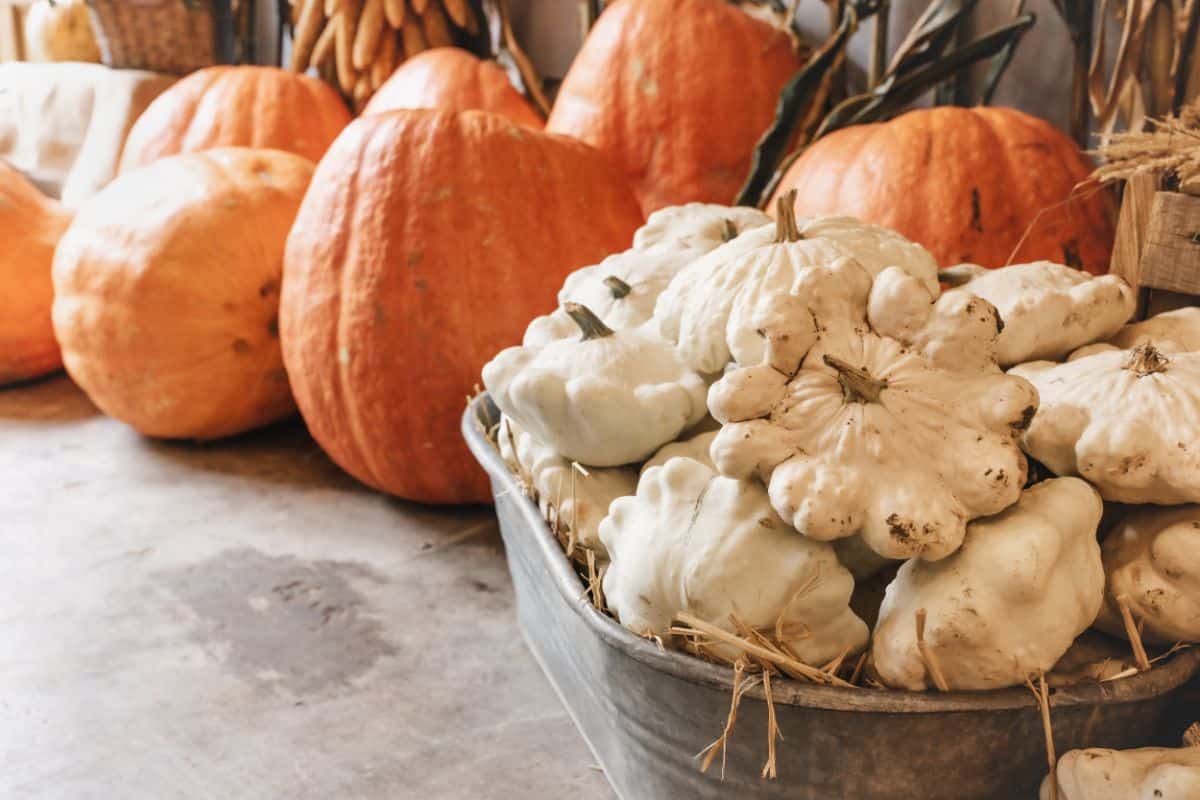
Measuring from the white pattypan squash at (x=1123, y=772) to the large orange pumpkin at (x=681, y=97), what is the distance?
57.3 inches

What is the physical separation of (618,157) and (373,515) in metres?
0.84

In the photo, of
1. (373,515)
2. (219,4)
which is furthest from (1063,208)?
(219,4)

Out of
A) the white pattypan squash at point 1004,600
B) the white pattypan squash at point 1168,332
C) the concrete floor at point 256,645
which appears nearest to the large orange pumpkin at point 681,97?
the concrete floor at point 256,645

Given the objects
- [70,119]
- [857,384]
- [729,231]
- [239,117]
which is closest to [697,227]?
[729,231]

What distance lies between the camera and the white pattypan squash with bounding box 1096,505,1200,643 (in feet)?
2.71

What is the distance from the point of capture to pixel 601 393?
3.23 ft

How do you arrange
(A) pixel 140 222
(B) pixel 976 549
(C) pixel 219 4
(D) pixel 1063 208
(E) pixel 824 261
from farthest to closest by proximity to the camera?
1. (C) pixel 219 4
2. (A) pixel 140 222
3. (D) pixel 1063 208
4. (E) pixel 824 261
5. (B) pixel 976 549

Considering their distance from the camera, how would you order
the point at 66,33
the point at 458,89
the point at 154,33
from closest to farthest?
the point at 458,89
the point at 154,33
the point at 66,33

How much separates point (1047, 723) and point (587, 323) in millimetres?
543

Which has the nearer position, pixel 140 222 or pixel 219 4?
pixel 140 222

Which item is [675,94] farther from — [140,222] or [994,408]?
[994,408]

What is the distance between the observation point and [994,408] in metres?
0.83

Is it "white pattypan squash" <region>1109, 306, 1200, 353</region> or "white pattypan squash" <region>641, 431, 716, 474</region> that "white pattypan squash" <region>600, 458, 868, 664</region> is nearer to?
"white pattypan squash" <region>641, 431, 716, 474</region>

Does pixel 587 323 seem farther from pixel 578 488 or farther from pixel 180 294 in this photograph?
pixel 180 294
